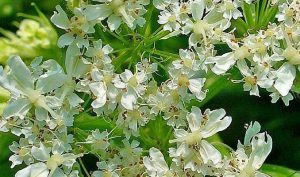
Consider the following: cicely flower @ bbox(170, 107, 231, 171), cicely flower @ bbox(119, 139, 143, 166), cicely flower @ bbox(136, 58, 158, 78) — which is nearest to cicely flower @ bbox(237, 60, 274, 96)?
cicely flower @ bbox(170, 107, 231, 171)

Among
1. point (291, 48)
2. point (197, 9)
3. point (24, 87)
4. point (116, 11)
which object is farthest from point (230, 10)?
point (24, 87)

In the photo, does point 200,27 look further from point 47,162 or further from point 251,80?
point 47,162

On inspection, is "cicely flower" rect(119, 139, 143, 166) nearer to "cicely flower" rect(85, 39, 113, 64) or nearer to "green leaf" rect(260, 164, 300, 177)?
"cicely flower" rect(85, 39, 113, 64)

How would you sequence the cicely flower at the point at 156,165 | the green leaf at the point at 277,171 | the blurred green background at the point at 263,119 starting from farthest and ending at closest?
1. the blurred green background at the point at 263,119
2. the green leaf at the point at 277,171
3. the cicely flower at the point at 156,165

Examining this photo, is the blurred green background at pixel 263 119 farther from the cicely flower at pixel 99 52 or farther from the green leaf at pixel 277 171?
the cicely flower at pixel 99 52

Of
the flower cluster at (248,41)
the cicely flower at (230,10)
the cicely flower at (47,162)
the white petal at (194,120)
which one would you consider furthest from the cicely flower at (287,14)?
the cicely flower at (47,162)

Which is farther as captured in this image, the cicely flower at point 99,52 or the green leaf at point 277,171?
the green leaf at point 277,171
